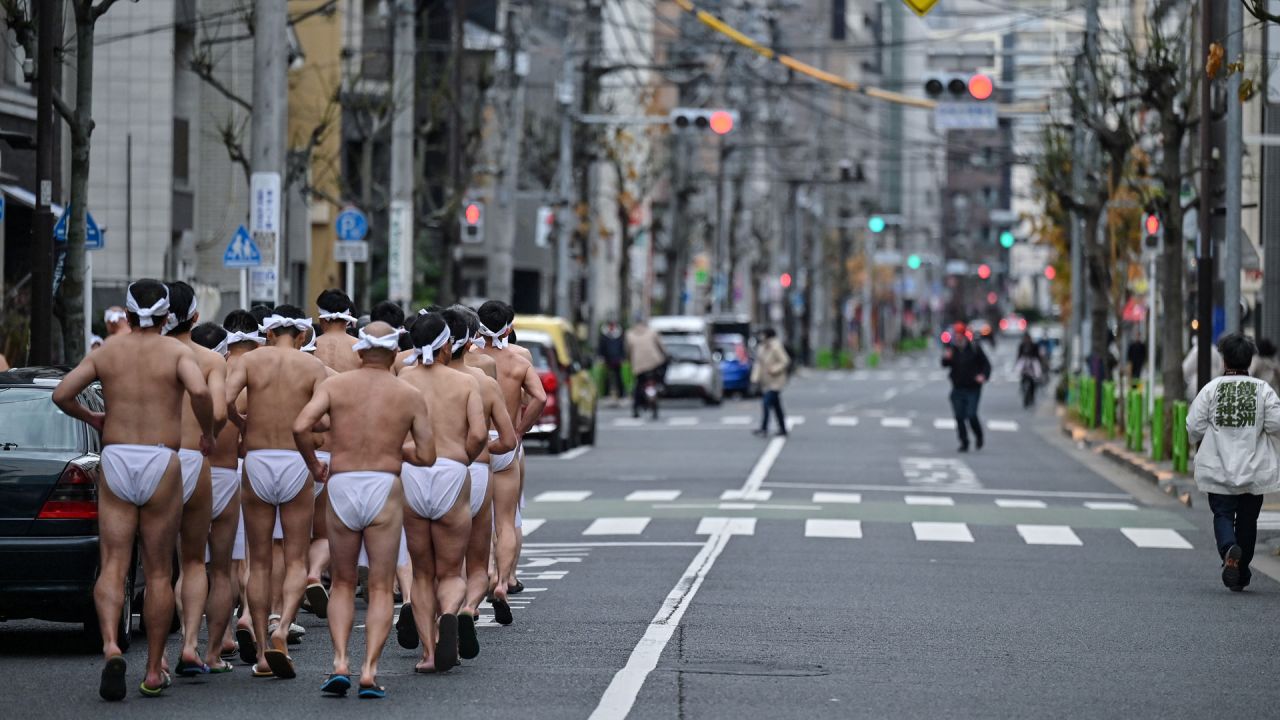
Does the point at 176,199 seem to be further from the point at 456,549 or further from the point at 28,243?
the point at 456,549

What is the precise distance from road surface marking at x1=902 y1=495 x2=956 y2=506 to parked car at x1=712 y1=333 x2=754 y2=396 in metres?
32.4

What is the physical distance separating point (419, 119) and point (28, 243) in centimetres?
2345

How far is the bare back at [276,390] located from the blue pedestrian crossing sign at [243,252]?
14.2 metres

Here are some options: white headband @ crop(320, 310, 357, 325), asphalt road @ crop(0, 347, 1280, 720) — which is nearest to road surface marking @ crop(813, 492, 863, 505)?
asphalt road @ crop(0, 347, 1280, 720)

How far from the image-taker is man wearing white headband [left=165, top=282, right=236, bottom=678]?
37.1 ft

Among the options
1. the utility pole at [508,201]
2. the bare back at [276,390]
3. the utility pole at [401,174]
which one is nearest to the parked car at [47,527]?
the bare back at [276,390]

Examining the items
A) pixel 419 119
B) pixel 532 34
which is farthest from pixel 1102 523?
pixel 532 34

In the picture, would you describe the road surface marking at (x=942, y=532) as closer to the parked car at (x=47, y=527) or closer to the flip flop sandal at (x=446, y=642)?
the flip flop sandal at (x=446, y=642)

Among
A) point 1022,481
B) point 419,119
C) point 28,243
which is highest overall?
point 419,119

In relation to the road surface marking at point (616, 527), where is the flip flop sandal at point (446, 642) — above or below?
above

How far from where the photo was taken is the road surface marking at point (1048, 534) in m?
20.7

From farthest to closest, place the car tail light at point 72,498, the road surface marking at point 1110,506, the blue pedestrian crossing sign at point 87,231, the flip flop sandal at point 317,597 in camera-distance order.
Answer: the road surface marking at point 1110,506 → the blue pedestrian crossing sign at point 87,231 → the flip flop sandal at point 317,597 → the car tail light at point 72,498

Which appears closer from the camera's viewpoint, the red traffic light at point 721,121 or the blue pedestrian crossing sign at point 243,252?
the blue pedestrian crossing sign at point 243,252

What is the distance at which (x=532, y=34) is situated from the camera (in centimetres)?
7250
